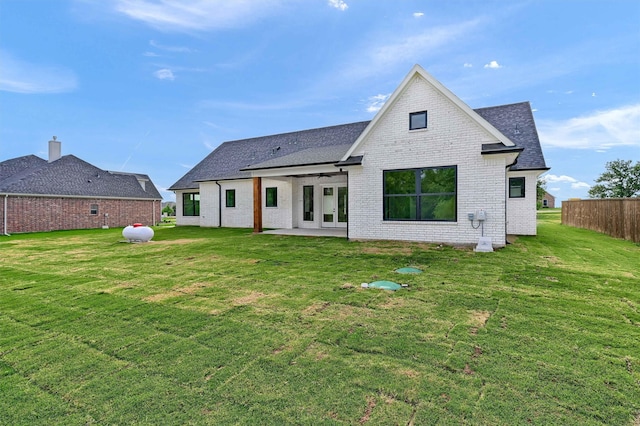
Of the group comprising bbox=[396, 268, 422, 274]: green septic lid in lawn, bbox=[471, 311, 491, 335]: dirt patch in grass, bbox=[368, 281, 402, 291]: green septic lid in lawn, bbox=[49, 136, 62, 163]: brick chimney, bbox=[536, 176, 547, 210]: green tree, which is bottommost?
bbox=[471, 311, 491, 335]: dirt patch in grass

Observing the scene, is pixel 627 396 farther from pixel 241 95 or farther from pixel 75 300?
pixel 241 95

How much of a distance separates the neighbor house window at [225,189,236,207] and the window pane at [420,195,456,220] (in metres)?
12.8

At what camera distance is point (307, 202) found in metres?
17.2

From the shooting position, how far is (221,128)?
1086 inches

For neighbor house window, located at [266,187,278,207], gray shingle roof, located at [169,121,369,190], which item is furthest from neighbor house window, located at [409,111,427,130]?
neighbor house window, located at [266,187,278,207]

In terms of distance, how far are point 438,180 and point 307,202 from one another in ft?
27.3

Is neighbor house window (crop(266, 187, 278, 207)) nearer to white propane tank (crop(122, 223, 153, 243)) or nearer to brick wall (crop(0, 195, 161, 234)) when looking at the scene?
white propane tank (crop(122, 223, 153, 243))

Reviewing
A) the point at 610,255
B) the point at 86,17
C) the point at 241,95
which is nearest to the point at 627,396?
the point at 610,255

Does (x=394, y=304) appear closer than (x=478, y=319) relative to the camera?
No

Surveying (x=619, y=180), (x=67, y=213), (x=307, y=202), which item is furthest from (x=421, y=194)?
(x=619, y=180)

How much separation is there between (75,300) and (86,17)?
14.7 meters

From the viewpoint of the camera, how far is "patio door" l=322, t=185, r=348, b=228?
15945mm

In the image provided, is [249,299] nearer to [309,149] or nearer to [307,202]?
[307,202]

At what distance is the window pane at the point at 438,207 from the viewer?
33.9 ft
